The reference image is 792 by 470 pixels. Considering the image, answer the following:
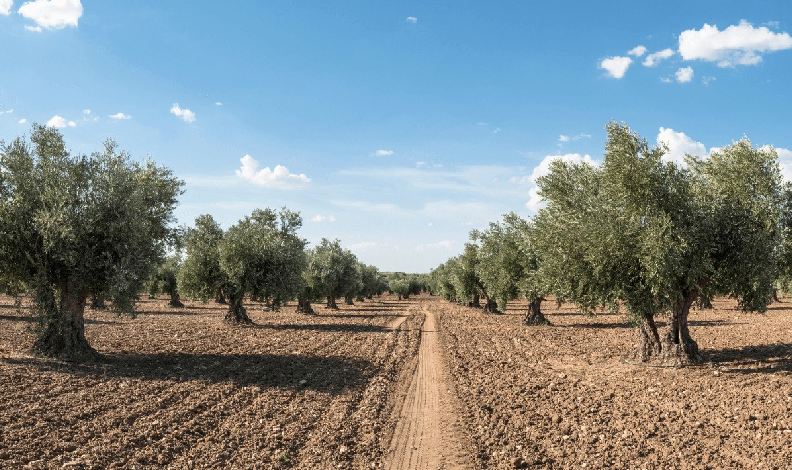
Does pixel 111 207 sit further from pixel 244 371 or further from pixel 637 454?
pixel 637 454

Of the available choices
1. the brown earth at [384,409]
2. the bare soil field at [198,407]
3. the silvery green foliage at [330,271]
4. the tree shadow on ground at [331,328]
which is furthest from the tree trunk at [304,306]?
the bare soil field at [198,407]

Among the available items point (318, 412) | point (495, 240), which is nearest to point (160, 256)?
point (318, 412)

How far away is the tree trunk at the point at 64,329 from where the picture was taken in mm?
20484

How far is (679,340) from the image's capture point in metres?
21.9

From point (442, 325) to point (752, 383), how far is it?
2864 cm

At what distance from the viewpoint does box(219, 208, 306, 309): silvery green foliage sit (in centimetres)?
3900

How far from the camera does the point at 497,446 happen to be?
12148 millimetres

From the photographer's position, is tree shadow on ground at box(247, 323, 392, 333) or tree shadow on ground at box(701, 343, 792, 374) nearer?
tree shadow on ground at box(701, 343, 792, 374)

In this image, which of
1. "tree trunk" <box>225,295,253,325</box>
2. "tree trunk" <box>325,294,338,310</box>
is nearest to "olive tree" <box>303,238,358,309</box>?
"tree trunk" <box>325,294,338,310</box>

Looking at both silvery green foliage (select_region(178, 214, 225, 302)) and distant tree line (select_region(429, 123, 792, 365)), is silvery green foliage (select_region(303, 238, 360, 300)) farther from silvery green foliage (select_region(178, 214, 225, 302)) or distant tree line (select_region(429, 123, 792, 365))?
distant tree line (select_region(429, 123, 792, 365))

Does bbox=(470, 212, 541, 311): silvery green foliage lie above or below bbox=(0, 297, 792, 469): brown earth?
above

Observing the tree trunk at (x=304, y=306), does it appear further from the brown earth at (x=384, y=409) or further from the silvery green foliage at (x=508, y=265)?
the brown earth at (x=384, y=409)

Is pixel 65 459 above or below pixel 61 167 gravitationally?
below

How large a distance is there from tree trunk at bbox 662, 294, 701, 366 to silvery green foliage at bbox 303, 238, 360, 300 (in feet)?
153
